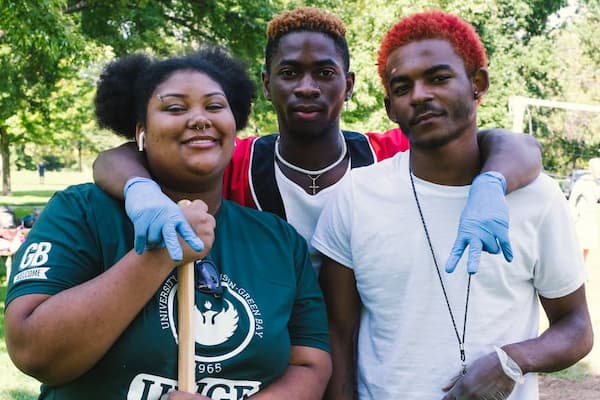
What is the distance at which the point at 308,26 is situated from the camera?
3.09m


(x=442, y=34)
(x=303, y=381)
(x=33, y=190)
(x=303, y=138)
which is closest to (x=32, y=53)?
(x=303, y=138)

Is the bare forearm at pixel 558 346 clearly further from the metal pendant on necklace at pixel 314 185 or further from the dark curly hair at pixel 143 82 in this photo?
the dark curly hair at pixel 143 82

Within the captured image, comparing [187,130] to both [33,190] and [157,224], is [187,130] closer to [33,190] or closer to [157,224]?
[157,224]

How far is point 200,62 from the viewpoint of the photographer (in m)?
2.46

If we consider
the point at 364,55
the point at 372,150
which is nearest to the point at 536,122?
the point at 364,55

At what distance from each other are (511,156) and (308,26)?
120 cm

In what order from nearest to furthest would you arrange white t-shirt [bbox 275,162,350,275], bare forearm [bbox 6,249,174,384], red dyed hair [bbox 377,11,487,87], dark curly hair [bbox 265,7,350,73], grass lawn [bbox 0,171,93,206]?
bare forearm [bbox 6,249,174,384]
red dyed hair [bbox 377,11,487,87]
white t-shirt [bbox 275,162,350,275]
dark curly hair [bbox 265,7,350,73]
grass lawn [bbox 0,171,93,206]

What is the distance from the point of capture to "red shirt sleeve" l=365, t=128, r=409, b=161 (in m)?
3.10

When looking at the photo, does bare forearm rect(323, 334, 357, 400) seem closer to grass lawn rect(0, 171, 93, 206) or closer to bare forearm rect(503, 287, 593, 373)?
bare forearm rect(503, 287, 593, 373)

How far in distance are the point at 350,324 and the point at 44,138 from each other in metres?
24.6

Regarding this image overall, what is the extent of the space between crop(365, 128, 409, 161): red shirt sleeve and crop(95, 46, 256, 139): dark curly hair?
2.24ft

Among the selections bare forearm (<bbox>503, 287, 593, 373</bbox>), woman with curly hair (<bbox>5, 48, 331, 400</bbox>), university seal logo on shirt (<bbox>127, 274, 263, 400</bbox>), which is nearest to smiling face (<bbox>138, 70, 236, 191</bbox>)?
woman with curly hair (<bbox>5, 48, 331, 400</bbox>)

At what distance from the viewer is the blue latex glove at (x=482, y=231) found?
200cm

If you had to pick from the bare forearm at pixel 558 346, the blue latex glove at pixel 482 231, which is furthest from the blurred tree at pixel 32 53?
the bare forearm at pixel 558 346
